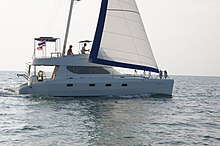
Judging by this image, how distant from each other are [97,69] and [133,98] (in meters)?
3.00

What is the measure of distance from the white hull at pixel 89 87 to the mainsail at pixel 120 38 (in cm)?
103

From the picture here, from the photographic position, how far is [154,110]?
16.5 metres

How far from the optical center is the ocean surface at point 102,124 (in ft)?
33.4

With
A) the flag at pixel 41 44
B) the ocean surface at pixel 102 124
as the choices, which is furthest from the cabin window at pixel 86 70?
the flag at pixel 41 44

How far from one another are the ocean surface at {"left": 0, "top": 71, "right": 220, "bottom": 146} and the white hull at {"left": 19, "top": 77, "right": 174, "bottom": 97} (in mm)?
1221

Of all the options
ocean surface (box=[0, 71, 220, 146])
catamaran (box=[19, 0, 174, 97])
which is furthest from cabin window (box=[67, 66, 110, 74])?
ocean surface (box=[0, 71, 220, 146])

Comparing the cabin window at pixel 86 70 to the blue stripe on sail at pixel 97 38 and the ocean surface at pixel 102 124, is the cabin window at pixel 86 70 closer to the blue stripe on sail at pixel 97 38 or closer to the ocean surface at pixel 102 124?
the blue stripe on sail at pixel 97 38

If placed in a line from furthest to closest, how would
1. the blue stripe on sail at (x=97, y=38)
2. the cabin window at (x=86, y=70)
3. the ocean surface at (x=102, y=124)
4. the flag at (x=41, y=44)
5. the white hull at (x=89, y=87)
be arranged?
the flag at (x=41, y=44) → the cabin window at (x=86, y=70) → the white hull at (x=89, y=87) → the blue stripe on sail at (x=97, y=38) → the ocean surface at (x=102, y=124)

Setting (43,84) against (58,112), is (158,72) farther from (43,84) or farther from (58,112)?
(58,112)

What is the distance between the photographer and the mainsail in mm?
20266

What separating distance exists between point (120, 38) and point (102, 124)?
30.0 ft

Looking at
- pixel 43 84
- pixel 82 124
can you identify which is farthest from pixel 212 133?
pixel 43 84

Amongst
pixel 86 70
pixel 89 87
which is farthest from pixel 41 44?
pixel 89 87

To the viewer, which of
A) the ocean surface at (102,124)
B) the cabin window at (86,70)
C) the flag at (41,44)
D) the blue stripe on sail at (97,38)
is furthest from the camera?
the flag at (41,44)
